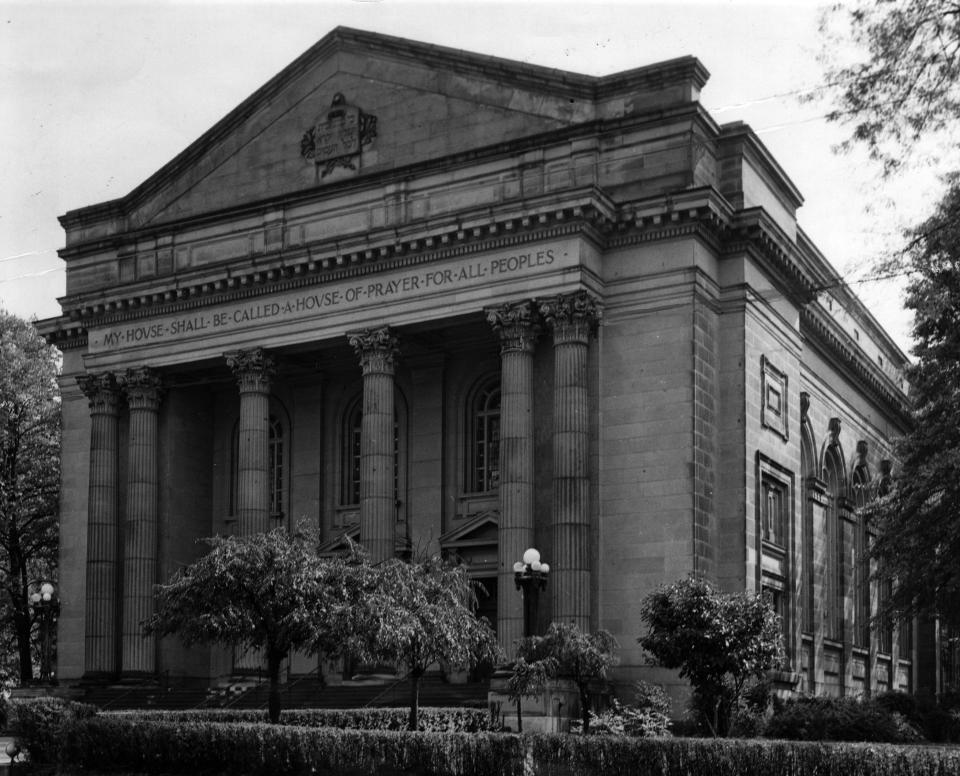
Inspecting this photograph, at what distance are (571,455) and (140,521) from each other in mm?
15379

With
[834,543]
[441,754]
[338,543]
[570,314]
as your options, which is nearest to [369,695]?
[338,543]

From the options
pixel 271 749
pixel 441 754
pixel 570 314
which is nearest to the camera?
pixel 441 754

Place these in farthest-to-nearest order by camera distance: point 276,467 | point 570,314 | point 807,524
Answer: point 276,467 → point 807,524 → point 570,314

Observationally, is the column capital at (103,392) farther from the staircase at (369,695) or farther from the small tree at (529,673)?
the small tree at (529,673)

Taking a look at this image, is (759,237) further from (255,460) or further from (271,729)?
(271,729)

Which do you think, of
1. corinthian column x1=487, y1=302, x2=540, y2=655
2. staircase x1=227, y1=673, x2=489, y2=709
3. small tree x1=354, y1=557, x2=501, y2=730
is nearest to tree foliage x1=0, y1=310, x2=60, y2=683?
staircase x1=227, y1=673, x2=489, y2=709

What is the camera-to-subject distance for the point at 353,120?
44.8 meters

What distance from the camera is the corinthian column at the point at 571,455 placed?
37.0m

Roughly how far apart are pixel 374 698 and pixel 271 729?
13.1m

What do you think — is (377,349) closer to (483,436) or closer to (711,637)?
(483,436)

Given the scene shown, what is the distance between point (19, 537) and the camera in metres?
61.0

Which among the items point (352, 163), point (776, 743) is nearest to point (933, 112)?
point (776, 743)

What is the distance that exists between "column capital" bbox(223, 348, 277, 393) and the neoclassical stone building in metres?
0.11

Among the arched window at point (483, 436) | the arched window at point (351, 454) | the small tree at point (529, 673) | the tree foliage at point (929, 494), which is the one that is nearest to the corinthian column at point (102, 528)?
the arched window at point (351, 454)
